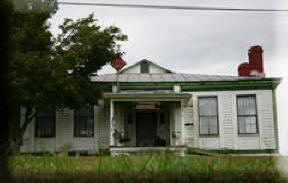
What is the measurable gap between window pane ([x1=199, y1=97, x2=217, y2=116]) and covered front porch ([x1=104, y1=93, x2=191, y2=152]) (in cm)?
79

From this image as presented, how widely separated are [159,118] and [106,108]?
87.7 inches

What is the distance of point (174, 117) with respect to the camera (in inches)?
778

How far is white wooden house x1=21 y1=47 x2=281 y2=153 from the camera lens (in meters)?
19.1

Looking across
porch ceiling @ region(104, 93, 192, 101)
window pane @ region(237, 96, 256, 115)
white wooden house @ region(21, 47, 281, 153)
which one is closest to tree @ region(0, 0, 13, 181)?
porch ceiling @ region(104, 93, 192, 101)

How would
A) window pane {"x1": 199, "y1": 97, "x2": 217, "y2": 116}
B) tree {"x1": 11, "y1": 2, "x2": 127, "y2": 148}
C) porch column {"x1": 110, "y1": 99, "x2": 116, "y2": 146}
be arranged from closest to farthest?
tree {"x1": 11, "y1": 2, "x2": 127, "y2": 148} < porch column {"x1": 110, "y1": 99, "x2": 116, "y2": 146} < window pane {"x1": 199, "y1": 97, "x2": 217, "y2": 116}

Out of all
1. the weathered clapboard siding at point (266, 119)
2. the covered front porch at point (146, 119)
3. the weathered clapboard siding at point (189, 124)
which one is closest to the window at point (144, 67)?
the covered front porch at point (146, 119)

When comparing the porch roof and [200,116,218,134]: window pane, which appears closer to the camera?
the porch roof

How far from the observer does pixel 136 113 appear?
20172mm

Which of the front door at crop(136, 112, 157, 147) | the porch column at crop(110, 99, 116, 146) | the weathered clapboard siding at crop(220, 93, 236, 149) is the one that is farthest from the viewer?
the front door at crop(136, 112, 157, 147)

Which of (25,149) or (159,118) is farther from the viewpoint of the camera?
(159,118)

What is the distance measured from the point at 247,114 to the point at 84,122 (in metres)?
6.45

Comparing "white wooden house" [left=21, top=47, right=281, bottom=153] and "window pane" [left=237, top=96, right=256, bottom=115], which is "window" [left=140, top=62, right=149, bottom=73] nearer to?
"white wooden house" [left=21, top=47, right=281, bottom=153]

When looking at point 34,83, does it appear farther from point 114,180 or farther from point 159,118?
point 114,180

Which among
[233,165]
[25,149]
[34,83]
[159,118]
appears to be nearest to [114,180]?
[233,165]
